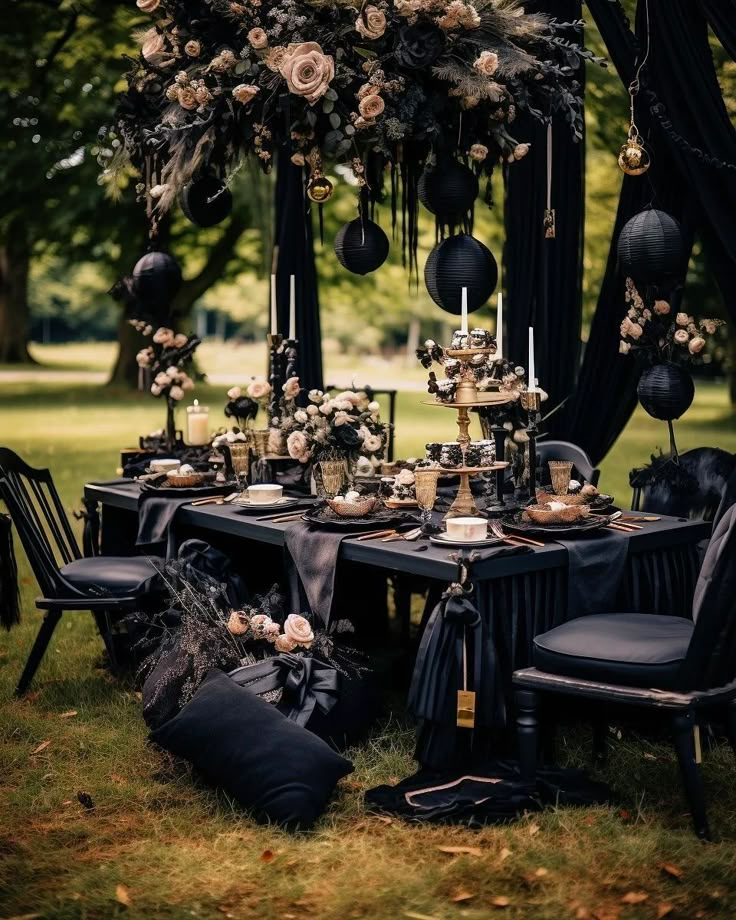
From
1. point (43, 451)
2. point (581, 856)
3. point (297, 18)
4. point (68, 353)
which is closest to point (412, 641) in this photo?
point (581, 856)

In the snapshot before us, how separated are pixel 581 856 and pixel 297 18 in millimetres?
3334

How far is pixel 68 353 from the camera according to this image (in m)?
45.8

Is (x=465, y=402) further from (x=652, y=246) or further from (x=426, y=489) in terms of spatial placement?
(x=652, y=246)

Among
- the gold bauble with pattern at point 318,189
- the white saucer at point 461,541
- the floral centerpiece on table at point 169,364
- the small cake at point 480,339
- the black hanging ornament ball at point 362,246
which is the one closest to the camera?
the white saucer at point 461,541

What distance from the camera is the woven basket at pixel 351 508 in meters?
4.37

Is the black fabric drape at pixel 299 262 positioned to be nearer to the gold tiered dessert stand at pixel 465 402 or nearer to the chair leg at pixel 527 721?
the gold tiered dessert stand at pixel 465 402

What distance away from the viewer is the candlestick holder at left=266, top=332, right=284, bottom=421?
5.52 meters

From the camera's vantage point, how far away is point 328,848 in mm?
3406

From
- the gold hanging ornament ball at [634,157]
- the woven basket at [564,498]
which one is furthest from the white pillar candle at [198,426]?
the gold hanging ornament ball at [634,157]

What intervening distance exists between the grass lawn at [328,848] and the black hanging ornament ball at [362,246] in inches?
86.8

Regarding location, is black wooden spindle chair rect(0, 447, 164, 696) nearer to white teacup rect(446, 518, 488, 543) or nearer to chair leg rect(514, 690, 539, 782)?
white teacup rect(446, 518, 488, 543)

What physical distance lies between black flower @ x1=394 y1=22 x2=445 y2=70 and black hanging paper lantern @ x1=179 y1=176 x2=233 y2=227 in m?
1.34

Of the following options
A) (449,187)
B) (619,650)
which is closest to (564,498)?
(619,650)

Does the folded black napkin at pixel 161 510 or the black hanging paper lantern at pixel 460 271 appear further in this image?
the folded black napkin at pixel 161 510
